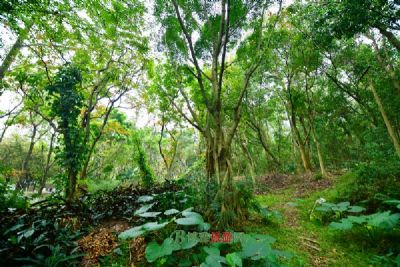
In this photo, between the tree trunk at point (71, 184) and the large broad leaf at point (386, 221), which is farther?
the tree trunk at point (71, 184)

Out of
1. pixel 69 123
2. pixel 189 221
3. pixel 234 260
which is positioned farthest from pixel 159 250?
pixel 69 123

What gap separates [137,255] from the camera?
237 centimetres

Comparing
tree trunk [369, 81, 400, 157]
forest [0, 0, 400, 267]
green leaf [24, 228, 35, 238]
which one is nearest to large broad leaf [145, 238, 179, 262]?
forest [0, 0, 400, 267]

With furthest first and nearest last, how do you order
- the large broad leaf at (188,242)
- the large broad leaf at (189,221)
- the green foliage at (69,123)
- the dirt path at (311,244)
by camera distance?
the green foliage at (69,123) < the dirt path at (311,244) < the large broad leaf at (189,221) < the large broad leaf at (188,242)

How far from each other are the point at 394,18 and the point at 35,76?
40.1 feet

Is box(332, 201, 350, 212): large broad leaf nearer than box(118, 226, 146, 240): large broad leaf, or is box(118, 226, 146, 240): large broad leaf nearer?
box(118, 226, 146, 240): large broad leaf

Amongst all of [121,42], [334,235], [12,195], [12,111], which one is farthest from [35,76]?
[334,235]

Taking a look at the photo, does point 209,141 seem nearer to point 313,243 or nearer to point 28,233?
point 313,243

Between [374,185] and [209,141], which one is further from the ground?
[209,141]

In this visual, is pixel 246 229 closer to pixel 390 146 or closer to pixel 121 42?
pixel 121 42

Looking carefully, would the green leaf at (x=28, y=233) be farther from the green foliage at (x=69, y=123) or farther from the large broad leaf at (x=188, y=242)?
the green foliage at (x=69, y=123)

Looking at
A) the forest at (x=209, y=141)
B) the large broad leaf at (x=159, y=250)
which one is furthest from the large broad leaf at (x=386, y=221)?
the large broad leaf at (x=159, y=250)

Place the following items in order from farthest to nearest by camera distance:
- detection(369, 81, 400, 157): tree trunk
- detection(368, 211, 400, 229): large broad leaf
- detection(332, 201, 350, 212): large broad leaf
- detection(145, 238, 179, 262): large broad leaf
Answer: detection(369, 81, 400, 157): tree trunk
detection(332, 201, 350, 212): large broad leaf
detection(368, 211, 400, 229): large broad leaf
detection(145, 238, 179, 262): large broad leaf

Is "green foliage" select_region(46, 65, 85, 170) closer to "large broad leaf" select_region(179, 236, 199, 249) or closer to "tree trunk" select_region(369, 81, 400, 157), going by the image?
"large broad leaf" select_region(179, 236, 199, 249)
